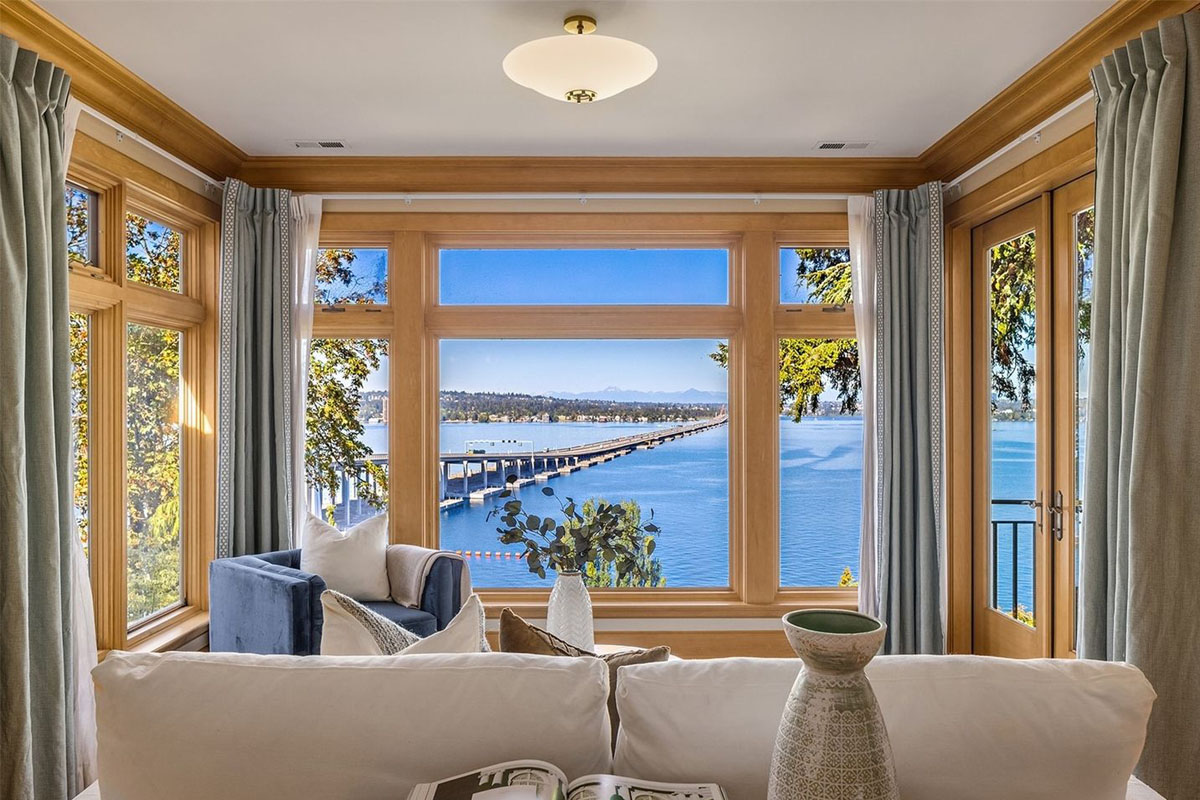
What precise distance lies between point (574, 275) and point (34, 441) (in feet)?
8.55

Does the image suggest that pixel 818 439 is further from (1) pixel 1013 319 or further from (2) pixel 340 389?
(2) pixel 340 389

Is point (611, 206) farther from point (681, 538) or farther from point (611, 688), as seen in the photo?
point (611, 688)

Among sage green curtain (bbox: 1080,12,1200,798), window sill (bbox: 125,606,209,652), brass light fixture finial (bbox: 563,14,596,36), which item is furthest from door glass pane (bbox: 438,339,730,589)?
sage green curtain (bbox: 1080,12,1200,798)

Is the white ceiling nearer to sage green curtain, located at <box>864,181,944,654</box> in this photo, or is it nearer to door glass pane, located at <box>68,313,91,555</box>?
sage green curtain, located at <box>864,181,944,654</box>

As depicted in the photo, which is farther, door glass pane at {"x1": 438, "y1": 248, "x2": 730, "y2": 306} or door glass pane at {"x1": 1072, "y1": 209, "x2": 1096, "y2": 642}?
door glass pane at {"x1": 438, "y1": 248, "x2": 730, "y2": 306}

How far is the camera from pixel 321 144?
383cm

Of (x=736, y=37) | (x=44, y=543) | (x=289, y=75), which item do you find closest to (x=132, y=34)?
(x=289, y=75)

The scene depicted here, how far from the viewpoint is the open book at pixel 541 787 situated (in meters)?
1.14

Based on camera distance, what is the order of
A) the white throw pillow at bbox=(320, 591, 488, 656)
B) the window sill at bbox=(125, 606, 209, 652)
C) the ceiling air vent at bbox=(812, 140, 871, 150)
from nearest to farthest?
1. the white throw pillow at bbox=(320, 591, 488, 656)
2. the window sill at bbox=(125, 606, 209, 652)
3. the ceiling air vent at bbox=(812, 140, 871, 150)

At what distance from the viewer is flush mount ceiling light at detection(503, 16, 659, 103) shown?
7.90ft

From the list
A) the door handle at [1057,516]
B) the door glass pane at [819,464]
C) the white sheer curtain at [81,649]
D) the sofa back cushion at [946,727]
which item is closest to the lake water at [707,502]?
the door glass pane at [819,464]

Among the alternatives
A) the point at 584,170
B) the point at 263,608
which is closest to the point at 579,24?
the point at 584,170

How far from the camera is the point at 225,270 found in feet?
12.9

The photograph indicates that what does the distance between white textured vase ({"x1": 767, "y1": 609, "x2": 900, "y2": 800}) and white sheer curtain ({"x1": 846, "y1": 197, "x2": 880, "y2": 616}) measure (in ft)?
10.6
